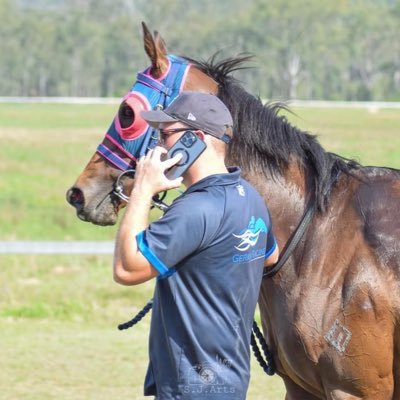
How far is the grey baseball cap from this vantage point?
11.2 feet

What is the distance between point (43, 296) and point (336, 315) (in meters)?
7.23

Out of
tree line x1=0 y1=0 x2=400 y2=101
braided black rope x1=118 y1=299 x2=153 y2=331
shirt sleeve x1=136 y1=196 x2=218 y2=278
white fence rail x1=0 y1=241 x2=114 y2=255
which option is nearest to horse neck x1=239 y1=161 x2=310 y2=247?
braided black rope x1=118 y1=299 x2=153 y2=331

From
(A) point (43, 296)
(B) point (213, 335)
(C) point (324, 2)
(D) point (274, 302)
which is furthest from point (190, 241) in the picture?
(C) point (324, 2)

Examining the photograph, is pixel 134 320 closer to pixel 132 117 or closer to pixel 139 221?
pixel 132 117

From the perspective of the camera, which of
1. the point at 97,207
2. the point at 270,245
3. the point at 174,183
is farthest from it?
the point at 97,207

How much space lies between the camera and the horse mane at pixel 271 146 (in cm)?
428

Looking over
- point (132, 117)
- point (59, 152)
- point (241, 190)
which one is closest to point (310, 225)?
point (241, 190)

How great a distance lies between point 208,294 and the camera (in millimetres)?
3395

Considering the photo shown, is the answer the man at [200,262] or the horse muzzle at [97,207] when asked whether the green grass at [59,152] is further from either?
the man at [200,262]

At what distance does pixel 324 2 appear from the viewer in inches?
4377

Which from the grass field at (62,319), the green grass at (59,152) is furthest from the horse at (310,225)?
the green grass at (59,152)

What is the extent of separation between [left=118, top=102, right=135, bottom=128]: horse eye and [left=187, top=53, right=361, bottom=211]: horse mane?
0.41 m

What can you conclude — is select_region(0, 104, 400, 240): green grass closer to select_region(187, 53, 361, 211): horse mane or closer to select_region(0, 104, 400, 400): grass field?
select_region(0, 104, 400, 400): grass field

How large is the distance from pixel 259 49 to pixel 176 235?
104 meters
